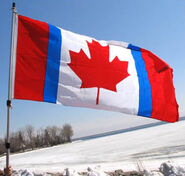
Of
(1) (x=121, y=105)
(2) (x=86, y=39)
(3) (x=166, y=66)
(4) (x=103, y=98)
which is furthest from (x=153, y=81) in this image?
(2) (x=86, y=39)

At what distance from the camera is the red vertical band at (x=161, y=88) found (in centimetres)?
451

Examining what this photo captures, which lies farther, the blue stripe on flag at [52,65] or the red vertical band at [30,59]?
the blue stripe on flag at [52,65]

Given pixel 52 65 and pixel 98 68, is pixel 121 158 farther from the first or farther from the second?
pixel 52 65

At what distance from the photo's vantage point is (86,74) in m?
4.11

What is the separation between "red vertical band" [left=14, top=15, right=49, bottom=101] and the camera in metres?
3.64

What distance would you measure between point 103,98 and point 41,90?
1226 mm

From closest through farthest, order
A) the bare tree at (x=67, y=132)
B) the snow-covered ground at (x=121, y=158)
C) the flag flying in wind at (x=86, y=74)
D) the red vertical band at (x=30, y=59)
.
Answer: the red vertical band at (x=30, y=59) → the flag flying in wind at (x=86, y=74) → the snow-covered ground at (x=121, y=158) → the bare tree at (x=67, y=132)

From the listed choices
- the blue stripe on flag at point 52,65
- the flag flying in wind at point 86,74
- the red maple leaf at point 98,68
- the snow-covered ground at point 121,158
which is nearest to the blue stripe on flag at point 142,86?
the flag flying in wind at point 86,74

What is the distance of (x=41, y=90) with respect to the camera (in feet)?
12.3

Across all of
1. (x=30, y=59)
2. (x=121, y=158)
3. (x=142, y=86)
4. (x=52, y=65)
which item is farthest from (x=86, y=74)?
(x=121, y=158)

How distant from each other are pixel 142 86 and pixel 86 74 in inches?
54.2

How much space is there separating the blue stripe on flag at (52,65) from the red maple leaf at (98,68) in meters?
0.29

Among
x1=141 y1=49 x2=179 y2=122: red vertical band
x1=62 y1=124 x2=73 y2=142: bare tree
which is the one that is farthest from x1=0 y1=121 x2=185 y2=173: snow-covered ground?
x1=62 y1=124 x2=73 y2=142: bare tree

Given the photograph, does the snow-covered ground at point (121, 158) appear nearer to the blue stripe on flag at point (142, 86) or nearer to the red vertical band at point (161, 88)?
the red vertical band at point (161, 88)
